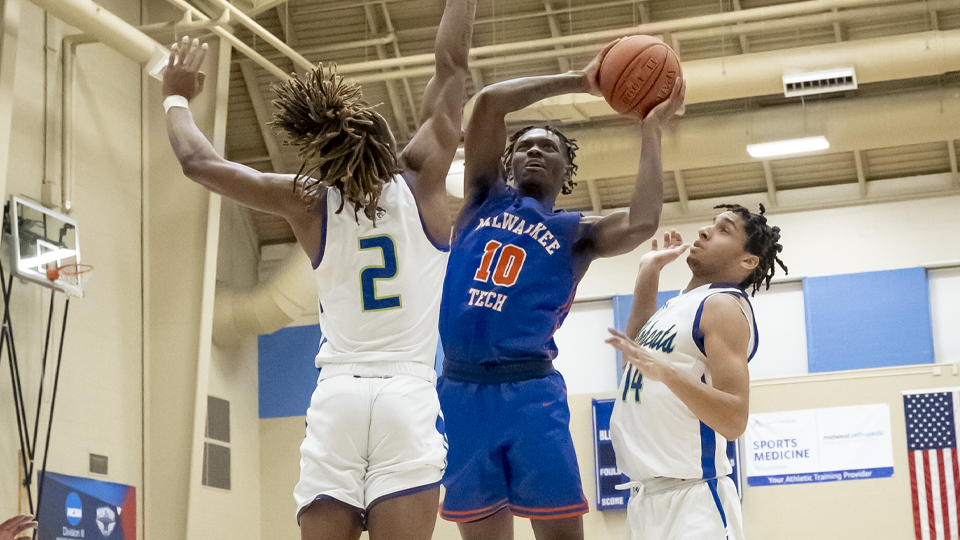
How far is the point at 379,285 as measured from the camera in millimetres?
A: 3355

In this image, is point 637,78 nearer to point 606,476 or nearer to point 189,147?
point 189,147

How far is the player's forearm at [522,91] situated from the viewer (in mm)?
4270

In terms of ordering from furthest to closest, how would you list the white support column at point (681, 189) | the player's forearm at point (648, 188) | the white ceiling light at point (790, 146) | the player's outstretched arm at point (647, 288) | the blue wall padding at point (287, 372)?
the blue wall padding at point (287, 372) < the white support column at point (681, 189) < the white ceiling light at point (790, 146) < the player's outstretched arm at point (647, 288) < the player's forearm at point (648, 188)

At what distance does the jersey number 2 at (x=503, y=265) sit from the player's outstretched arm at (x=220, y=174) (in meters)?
1.08

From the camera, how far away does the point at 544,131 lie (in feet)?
15.5

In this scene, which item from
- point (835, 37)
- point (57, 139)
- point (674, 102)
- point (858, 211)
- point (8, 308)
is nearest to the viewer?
point (674, 102)

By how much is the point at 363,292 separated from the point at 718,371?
1526mm

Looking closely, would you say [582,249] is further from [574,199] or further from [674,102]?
[574,199]

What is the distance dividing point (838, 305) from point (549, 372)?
11.3 meters

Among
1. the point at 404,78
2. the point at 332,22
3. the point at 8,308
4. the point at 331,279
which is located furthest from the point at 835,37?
the point at 331,279

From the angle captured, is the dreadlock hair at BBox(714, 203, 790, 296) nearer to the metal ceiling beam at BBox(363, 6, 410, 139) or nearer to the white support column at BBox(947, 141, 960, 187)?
the metal ceiling beam at BBox(363, 6, 410, 139)

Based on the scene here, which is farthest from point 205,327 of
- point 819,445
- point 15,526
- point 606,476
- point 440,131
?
point 440,131

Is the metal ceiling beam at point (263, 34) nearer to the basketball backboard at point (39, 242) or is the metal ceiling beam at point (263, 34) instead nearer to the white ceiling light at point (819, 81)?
the basketball backboard at point (39, 242)

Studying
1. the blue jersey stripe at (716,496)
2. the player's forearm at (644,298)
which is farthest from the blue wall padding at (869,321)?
the blue jersey stripe at (716,496)
